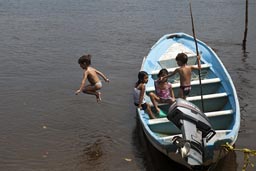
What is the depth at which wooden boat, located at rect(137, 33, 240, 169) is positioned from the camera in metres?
5.70

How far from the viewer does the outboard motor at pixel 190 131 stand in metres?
5.34

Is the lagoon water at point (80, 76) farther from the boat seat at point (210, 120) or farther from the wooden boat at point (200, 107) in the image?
the wooden boat at point (200, 107)

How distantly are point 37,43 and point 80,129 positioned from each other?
8.04m

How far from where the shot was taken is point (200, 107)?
7.97m

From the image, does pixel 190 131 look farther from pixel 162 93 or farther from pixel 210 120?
pixel 162 93

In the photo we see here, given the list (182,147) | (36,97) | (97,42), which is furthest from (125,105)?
(97,42)

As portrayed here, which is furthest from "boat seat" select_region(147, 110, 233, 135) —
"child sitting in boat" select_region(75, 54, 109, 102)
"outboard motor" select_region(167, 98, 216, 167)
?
"child sitting in boat" select_region(75, 54, 109, 102)

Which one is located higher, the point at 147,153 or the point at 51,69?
the point at 51,69

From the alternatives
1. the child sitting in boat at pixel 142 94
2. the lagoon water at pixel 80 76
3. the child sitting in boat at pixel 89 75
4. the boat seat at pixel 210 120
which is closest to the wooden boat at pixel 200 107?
the boat seat at pixel 210 120

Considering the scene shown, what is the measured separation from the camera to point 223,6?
23.6m

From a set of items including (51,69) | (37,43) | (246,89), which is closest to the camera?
(246,89)

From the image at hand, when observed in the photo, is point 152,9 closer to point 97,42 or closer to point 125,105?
point 97,42

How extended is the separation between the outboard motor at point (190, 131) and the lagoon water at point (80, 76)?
1302 millimetres

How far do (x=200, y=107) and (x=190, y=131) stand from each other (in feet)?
8.60
